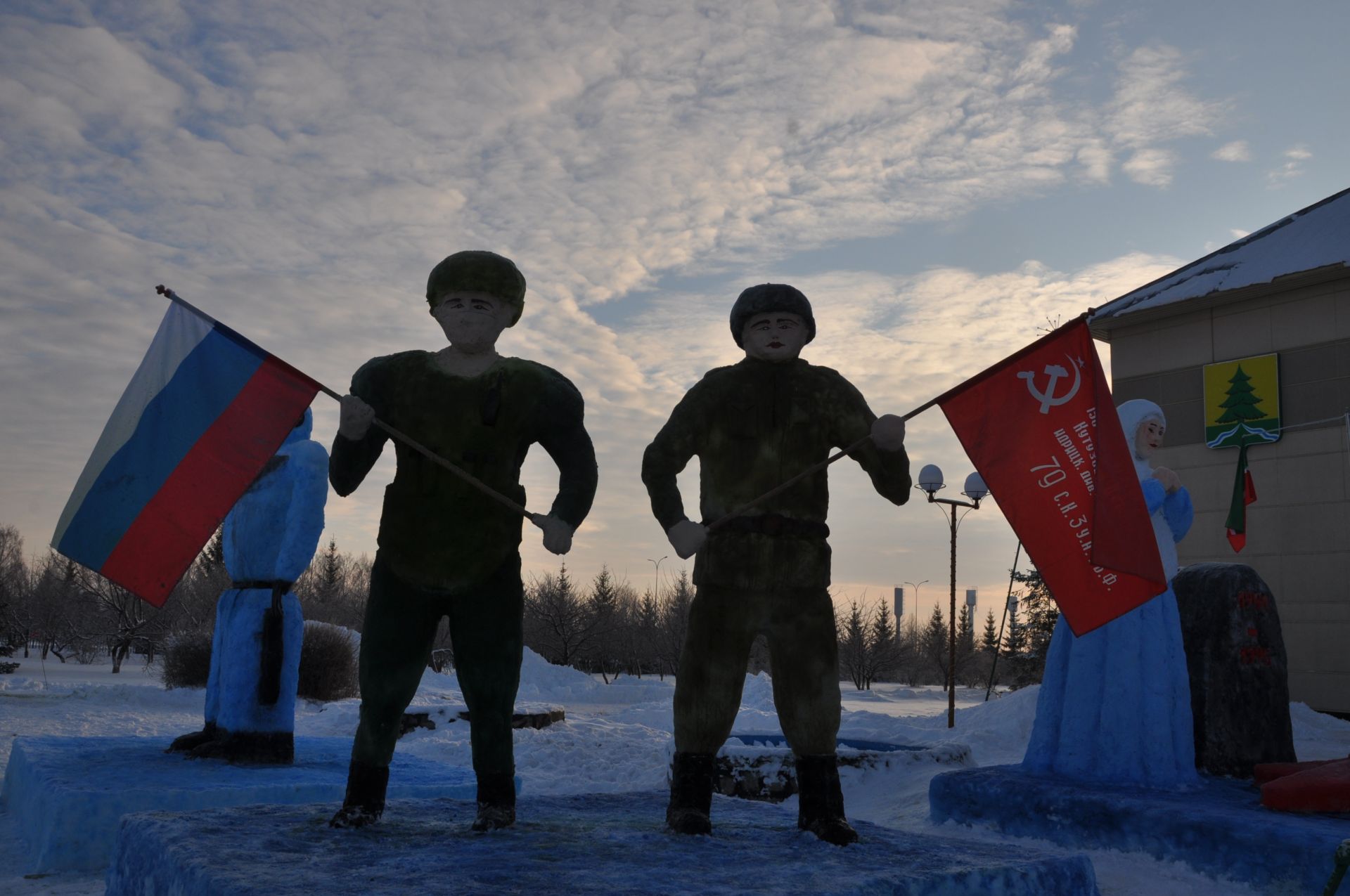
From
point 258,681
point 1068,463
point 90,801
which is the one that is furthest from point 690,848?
point 258,681

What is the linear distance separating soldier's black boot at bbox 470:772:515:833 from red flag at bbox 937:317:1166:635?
1.98 m

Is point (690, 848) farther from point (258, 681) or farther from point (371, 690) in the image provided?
point (258, 681)

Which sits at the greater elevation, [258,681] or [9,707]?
[258,681]

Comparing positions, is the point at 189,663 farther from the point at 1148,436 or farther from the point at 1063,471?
the point at 1063,471

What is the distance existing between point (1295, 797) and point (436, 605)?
4.28m

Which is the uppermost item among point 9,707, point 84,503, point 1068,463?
point 1068,463

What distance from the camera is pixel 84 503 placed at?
3699 mm

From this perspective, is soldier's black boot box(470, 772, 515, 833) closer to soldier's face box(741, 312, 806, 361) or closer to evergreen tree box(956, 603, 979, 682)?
soldier's face box(741, 312, 806, 361)

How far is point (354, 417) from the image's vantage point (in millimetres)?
3451

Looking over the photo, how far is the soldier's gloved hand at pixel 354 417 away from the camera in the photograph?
345 cm

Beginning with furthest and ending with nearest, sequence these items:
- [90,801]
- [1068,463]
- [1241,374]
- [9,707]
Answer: [9,707]
[1241,374]
[90,801]
[1068,463]

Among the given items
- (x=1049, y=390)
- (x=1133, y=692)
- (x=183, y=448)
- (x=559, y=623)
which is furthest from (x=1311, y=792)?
(x=559, y=623)

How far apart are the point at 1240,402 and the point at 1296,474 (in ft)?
3.35

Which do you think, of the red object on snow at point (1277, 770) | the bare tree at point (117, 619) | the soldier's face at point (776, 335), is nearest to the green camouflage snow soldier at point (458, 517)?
the soldier's face at point (776, 335)
